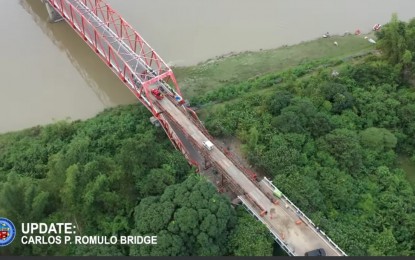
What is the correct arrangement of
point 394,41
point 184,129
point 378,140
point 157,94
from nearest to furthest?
point 378,140 < point 184,129 < point 157,94 < point 394,41

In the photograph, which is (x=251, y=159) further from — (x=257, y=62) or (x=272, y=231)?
(x=257, y=62)

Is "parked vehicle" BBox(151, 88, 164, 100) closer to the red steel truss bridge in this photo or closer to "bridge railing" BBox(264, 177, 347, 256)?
the red steel truss bridge

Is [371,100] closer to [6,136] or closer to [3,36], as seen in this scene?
[6,136]

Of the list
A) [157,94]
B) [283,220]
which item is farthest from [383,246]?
[157,94]

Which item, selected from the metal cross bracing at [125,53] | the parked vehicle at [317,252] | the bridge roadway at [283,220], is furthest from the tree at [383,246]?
the metal cross bracing at [125,53]

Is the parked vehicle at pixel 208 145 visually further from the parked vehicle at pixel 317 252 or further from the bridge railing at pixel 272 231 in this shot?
the parked vehicle at pixel 317 252

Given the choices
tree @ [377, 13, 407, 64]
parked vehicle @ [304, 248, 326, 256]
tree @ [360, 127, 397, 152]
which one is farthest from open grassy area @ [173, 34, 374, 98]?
parked vehicle @ [304, 248, 326, 256]
